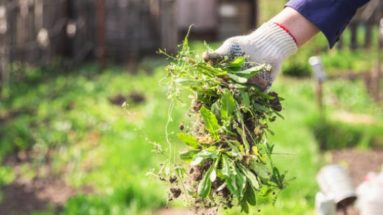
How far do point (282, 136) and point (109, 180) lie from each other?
64.3 inches

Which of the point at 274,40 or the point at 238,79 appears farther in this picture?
the point at 274,40

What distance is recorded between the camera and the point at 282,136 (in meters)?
7.01

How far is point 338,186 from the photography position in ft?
10.4

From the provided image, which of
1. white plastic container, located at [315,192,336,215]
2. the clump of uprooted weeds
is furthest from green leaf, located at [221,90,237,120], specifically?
white plastic container, located at [315,192,336,215]

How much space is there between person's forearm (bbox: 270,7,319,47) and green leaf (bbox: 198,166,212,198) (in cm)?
54

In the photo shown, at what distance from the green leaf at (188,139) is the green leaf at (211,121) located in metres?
0.06

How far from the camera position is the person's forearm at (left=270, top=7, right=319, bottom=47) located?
2.76m

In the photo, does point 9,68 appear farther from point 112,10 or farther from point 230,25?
point 230,25

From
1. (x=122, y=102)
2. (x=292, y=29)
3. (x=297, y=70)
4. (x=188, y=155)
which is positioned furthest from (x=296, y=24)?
(x=297, y=70)

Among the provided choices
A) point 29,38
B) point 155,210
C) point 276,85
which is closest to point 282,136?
point 155,210

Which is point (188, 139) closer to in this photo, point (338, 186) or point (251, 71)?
point (251, 71)

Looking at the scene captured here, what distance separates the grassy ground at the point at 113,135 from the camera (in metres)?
5.26

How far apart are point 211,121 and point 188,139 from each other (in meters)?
0.09

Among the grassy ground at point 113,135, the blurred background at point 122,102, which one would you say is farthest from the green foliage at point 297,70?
the grassy ground at point 113,135
